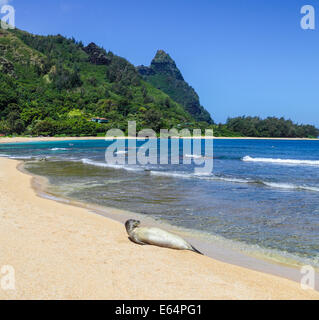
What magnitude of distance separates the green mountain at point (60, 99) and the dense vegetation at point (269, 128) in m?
35.7

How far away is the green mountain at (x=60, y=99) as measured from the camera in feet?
324

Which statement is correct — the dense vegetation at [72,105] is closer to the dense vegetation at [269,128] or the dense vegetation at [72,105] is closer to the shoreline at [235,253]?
the dense vegetation at [269,128]

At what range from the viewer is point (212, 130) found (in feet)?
491

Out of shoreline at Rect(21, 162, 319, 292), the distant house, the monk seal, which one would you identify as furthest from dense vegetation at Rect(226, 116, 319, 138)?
the monk seal

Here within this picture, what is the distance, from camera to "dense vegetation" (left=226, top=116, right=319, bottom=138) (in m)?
168

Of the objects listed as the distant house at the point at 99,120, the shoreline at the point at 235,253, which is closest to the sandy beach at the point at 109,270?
the shoreline at the point at 235,253

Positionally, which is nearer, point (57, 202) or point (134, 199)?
point (57, 202)

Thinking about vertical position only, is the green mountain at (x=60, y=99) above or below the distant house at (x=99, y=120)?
above

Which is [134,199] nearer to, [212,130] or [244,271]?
[244,271]

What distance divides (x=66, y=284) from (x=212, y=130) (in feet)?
488

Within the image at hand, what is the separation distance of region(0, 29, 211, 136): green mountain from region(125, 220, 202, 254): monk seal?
9194 centimetres

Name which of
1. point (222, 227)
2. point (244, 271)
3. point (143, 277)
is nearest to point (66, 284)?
point (143, 277)
